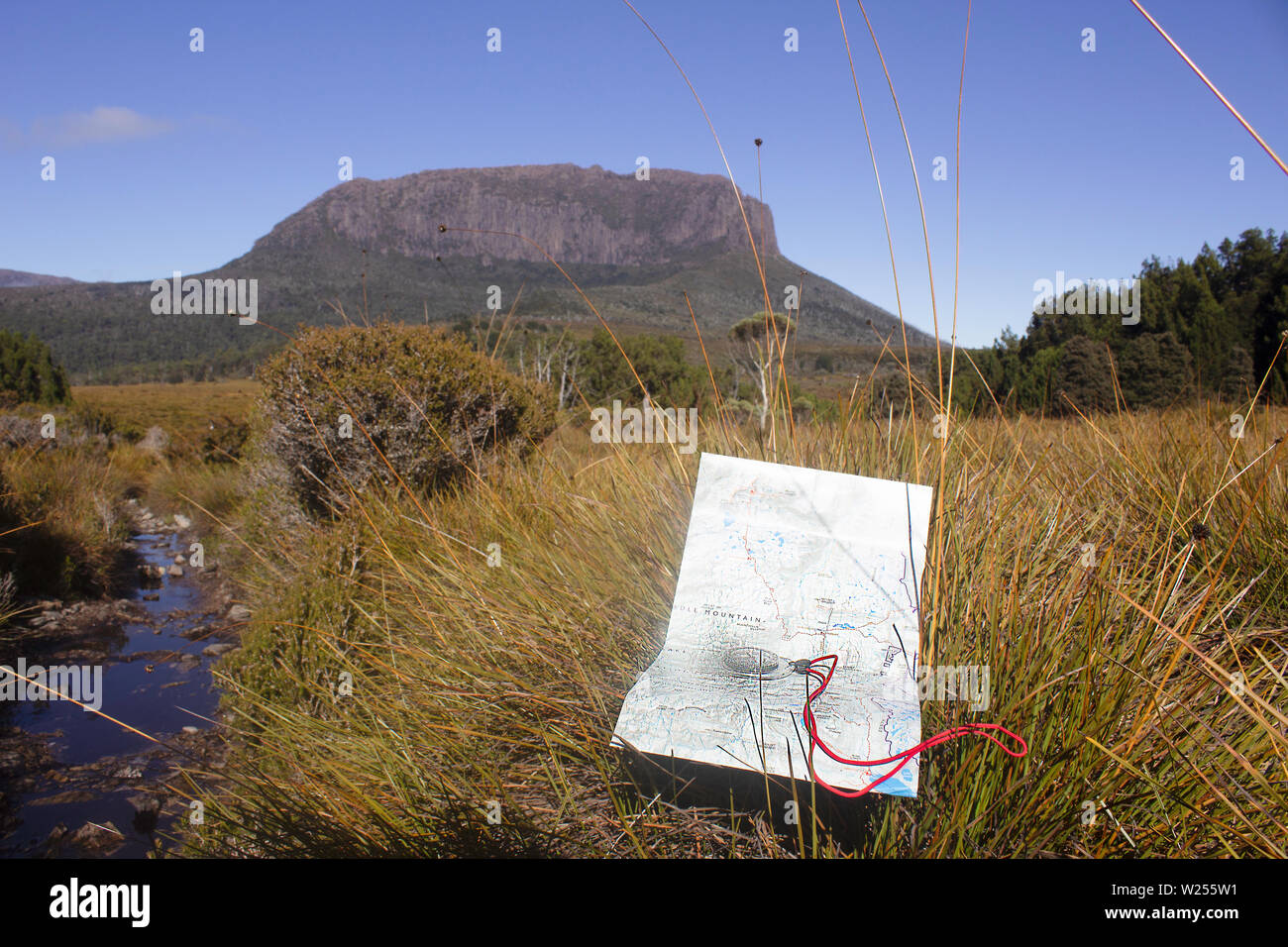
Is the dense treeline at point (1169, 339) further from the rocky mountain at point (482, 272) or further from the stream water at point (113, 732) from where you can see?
the stream water at point (113, 732)

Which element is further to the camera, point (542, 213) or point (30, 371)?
point (542, 213)

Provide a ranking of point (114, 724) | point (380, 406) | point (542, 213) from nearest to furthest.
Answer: point (114, 724) < point (380, 406) < point (542, 213)

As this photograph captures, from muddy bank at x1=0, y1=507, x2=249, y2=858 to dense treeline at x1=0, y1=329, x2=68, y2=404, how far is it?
17.0m

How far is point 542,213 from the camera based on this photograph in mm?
135875

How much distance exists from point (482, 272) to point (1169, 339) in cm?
9804

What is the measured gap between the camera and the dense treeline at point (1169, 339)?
7.93m

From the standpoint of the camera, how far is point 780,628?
3.89ft

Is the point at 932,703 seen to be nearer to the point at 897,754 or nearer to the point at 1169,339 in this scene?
the point at 897,754

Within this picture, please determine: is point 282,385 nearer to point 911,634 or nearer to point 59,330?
point 911,634

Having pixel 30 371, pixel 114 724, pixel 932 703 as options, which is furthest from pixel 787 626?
pixel 30 371

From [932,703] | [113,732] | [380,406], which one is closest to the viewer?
[932,703]

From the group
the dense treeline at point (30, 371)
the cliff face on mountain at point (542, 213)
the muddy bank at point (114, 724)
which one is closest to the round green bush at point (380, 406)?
the muddy bank at point (114, 724)

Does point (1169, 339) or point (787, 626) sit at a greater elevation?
point (1169, 339)

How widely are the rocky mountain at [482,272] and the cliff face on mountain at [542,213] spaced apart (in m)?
0.39
